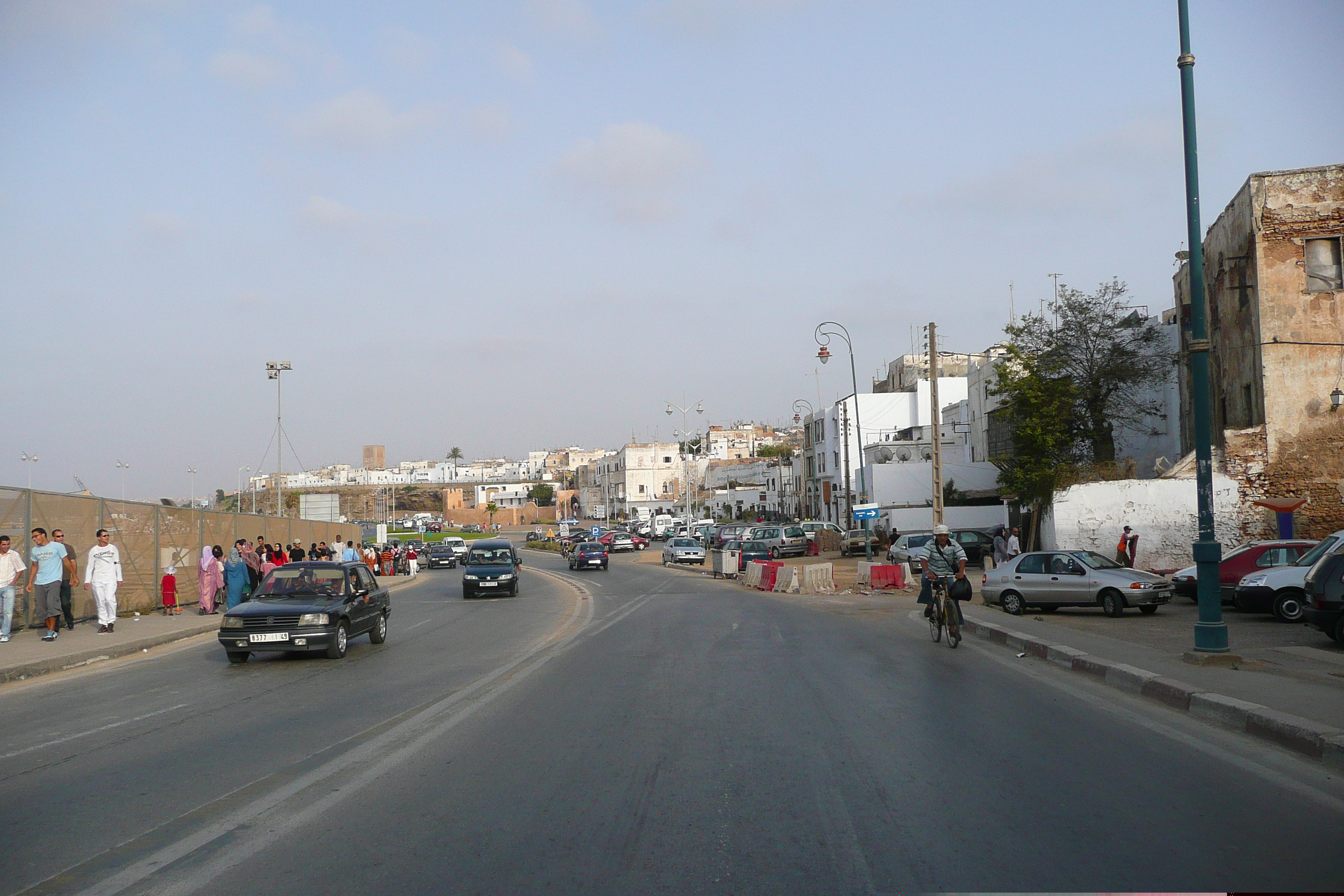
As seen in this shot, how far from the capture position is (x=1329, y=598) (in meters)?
14.2

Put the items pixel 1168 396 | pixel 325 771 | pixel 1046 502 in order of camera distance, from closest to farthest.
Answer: pixel 325 771, pixel 1046 502, pixel 1168 396

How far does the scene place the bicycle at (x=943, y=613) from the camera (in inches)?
621

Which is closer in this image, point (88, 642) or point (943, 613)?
point (943, 613)

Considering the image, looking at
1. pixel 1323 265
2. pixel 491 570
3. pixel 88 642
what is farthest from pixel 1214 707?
pixel 1323 265

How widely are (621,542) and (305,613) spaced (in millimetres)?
61233

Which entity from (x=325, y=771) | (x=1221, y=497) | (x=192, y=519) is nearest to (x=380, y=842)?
(x=325, y=771)

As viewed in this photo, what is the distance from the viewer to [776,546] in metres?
54.8

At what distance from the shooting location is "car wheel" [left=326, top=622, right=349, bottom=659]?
15609mm

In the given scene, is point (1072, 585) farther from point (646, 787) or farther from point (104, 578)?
point (104, 578)

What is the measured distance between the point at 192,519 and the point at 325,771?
23821 mm

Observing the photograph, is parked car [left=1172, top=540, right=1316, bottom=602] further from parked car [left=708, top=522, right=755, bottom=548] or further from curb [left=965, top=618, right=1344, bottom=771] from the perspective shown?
parked car [left=708, top=522, right=755, bottom=548]

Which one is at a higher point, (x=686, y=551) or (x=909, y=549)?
(x=909, y=549)


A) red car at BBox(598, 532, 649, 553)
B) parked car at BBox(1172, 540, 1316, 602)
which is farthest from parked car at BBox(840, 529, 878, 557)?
parked car at BBox(1172, 540, 1316, 602)

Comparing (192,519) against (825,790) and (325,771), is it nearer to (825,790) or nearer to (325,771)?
(325,771)
